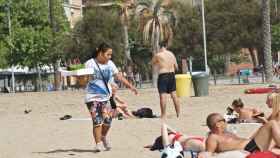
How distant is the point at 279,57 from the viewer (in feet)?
239

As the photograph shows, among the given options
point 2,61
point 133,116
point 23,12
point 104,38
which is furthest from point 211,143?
point 104,38

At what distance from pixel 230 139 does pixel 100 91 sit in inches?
102

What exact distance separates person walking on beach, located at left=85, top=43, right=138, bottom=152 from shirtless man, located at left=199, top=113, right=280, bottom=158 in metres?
2.42

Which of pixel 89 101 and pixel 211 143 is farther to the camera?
pixel 89 101

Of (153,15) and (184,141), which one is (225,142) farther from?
(153,15)

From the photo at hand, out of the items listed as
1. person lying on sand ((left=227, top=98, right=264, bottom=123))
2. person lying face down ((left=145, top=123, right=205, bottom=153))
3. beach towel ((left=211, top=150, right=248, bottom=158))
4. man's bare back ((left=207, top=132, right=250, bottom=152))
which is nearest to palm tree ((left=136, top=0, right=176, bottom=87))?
person lying on sand ((left=227, top=98, right=264, bottom=123))

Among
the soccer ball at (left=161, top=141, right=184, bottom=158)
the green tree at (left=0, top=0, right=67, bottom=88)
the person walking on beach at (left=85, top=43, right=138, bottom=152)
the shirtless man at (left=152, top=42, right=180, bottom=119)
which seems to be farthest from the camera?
the green tree at (left=0, top=0, right=67, bottom=88)

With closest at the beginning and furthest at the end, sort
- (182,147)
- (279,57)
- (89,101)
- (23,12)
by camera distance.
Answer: (182,147) → (89,101) → (23,12) → (279,57)

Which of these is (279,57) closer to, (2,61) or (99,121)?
(2,61)

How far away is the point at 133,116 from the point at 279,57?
58.8 meters

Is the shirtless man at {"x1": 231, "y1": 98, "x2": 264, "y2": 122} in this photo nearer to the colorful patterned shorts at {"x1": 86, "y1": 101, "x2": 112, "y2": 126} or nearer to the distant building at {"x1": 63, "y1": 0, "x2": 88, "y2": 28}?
the colorful patterned shorts at {"x1": 86, "y1": 101, "x2": 112, "y2": 126}

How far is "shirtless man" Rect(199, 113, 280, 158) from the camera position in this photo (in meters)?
7.70

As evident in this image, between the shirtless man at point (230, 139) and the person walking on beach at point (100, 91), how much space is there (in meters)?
2.42

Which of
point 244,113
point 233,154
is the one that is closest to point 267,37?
point 244,113
